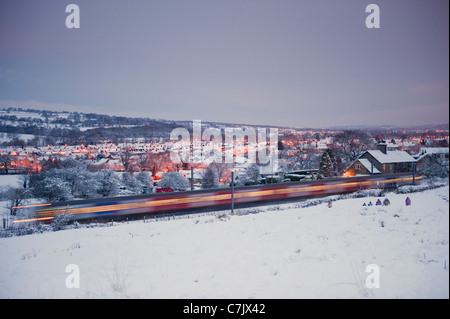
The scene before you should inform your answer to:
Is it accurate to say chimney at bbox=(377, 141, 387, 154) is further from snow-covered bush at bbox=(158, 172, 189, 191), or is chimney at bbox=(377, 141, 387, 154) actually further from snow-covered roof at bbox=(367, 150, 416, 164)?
snow-covered bush at bbox=(158, 172, 189, 191)

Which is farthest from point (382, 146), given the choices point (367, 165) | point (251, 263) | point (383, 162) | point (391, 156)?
point (251, 263)

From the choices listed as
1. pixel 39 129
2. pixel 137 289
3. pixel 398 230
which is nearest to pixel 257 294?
pixel 137 289

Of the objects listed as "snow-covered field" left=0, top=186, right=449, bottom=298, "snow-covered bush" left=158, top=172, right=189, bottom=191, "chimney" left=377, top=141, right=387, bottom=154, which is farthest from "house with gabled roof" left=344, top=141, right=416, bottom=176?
"snow-covered field" left=0, top=186, right=449, bottom=298

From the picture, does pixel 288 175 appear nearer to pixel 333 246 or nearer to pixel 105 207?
pixel 105 207

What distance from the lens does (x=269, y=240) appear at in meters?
7.55

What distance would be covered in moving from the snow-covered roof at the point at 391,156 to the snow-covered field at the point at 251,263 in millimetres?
30695

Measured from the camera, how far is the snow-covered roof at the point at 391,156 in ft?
117

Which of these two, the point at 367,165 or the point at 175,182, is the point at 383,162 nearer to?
the point at 367,165

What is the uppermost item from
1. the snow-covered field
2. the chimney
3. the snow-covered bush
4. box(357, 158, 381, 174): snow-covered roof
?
the chimney

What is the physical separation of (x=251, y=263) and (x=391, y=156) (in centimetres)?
3871

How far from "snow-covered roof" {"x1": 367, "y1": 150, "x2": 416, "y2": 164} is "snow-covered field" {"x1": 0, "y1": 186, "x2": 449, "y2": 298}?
30695 millimetres

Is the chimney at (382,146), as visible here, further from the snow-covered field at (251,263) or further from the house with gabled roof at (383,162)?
the snow-covered field at (251,263)

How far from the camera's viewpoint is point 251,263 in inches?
234

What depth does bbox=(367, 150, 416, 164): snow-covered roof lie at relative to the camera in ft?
117
